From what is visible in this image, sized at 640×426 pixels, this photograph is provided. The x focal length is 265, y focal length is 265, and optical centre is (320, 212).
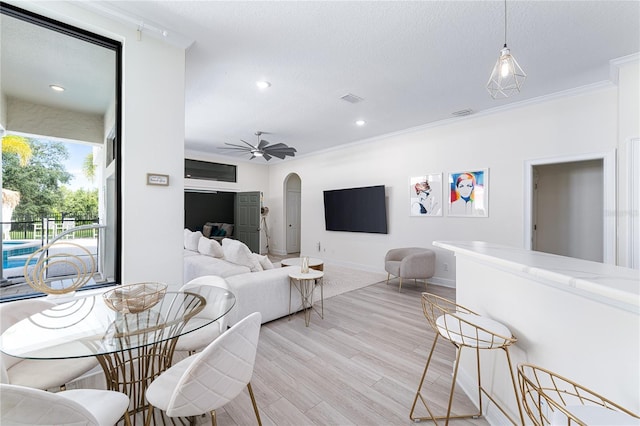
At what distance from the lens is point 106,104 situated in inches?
91.2

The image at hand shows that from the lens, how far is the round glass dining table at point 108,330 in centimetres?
123

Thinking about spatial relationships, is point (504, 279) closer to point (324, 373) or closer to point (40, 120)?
point (324, 373)

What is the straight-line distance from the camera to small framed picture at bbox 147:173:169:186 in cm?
230

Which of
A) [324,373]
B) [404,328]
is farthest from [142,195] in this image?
[404,328]

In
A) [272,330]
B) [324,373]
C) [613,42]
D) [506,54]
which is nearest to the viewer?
[506,54]

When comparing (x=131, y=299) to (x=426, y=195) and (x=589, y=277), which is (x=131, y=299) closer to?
(x=589, y=277)

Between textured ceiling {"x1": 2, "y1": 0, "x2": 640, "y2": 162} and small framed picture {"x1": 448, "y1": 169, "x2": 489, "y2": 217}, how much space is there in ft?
3.48

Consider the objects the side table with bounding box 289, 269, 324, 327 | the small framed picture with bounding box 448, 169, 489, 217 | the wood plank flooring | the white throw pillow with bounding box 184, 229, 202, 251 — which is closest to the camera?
the wood plank flooring

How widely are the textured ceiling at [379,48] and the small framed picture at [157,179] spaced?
4.08ft

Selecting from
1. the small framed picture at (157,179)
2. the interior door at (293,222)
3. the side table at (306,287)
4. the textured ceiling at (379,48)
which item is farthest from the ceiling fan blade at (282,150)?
the interior door at (293,222)

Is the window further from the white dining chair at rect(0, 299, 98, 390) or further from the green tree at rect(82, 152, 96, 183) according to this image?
the white dining chair at rect(0, 299, 98, 390)

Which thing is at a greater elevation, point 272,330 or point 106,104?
point 106,104

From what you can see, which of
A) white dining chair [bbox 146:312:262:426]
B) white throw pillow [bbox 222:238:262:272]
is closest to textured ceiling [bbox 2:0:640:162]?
white throw pillow [bbox 222:238:262:272]

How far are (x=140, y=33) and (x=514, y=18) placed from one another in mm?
3136
